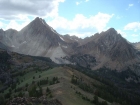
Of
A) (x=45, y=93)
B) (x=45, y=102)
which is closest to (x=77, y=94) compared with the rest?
(x=45, y=93)

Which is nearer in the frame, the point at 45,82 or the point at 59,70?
the point at 45,82

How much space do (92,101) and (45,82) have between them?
3766 centimetres

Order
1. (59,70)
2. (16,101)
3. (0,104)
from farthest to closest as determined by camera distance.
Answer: (59,70)
(0,104)
(16,101)

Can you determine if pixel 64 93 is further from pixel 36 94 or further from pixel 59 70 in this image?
pixel 59 70

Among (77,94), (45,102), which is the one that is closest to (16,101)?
(45,102)

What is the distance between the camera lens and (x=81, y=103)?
333 ft

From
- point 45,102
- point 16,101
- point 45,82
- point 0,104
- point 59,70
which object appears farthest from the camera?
point 59,70

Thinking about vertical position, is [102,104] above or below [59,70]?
below

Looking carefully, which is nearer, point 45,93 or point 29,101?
point 29,101

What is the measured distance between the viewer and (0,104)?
295 feet

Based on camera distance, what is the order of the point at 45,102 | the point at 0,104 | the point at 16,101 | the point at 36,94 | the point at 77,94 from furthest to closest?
1. the point at 77,94
2. the point at 36,94
3. the point at 0,104
4. the point at 45,102
5. the point at 16,101

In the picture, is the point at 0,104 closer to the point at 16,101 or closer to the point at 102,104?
the point at 16,101

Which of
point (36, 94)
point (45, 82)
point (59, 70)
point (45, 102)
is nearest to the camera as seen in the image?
point (45, 102)

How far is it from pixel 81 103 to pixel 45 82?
43.4m
